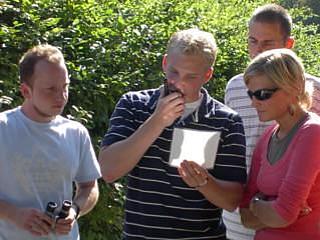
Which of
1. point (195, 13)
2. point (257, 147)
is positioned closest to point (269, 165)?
point (257, 147)

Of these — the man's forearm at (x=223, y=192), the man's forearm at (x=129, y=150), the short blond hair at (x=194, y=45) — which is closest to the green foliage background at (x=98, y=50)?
the man's forearm at (x=129, y=150)

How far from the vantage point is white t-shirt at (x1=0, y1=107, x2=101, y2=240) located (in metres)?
3.61

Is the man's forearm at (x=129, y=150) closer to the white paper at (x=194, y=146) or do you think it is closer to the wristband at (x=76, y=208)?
the white paper at (x=194, y=146)

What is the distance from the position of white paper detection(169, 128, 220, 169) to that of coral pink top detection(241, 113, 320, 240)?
11.0 inches

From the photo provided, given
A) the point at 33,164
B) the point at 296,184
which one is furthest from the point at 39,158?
the point at 296,184

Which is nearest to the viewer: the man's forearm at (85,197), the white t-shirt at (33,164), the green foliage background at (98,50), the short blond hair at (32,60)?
the white t-shirt at (33,164)

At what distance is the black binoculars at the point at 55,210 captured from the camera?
3584mm

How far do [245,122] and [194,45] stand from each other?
Answer: 2.86 ft

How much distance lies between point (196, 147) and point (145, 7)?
3317mm

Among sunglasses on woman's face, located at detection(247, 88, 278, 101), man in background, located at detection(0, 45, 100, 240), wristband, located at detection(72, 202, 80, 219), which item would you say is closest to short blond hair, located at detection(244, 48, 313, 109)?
sunglasses on woman's face, located at detection(247, 88, 278, 101)

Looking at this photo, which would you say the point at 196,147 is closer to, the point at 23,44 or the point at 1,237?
the point at 1,237

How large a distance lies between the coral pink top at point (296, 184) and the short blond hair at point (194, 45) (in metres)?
0.55

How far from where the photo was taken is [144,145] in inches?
142

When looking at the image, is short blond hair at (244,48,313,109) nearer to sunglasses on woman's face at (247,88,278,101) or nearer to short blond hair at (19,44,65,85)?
sunglasses on woman's face at (247,88,278,101)
